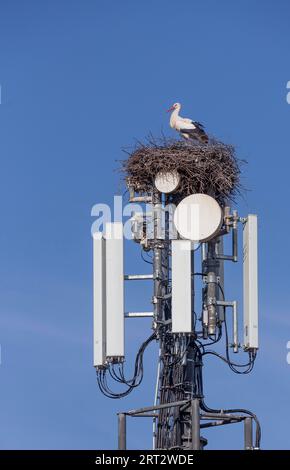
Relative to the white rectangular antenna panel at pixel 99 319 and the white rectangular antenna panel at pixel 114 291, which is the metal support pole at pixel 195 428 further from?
the white rectangular antenna panel at pixel 99 319

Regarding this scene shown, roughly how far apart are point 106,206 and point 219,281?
8.11 ft

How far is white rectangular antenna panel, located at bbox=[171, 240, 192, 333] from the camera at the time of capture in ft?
176

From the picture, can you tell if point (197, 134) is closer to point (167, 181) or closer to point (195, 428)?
point (167, 181)

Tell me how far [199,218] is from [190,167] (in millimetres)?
1521

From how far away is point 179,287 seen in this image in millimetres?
53969

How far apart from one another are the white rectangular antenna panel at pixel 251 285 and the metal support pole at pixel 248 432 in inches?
70.2

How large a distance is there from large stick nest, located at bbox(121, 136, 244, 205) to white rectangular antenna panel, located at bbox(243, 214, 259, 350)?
141cm

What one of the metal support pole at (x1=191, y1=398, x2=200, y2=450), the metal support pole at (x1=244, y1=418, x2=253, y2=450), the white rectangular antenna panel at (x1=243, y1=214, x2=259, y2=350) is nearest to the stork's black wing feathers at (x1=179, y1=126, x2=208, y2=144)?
the white rectangular antenna panel at (x1=243, y1=214, x2=259, y2=350)

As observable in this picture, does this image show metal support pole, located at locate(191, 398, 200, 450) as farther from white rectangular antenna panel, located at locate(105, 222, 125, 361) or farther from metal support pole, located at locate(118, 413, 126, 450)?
white rectangular antenna panel, located at locate(105, 222, 125, 361)

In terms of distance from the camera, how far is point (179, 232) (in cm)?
5488

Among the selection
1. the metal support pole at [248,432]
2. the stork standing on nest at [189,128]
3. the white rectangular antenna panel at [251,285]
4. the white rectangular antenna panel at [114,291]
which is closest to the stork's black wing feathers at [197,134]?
the stork standing on nest at [189,128]

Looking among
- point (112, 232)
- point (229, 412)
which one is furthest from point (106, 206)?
point (229, 412)
